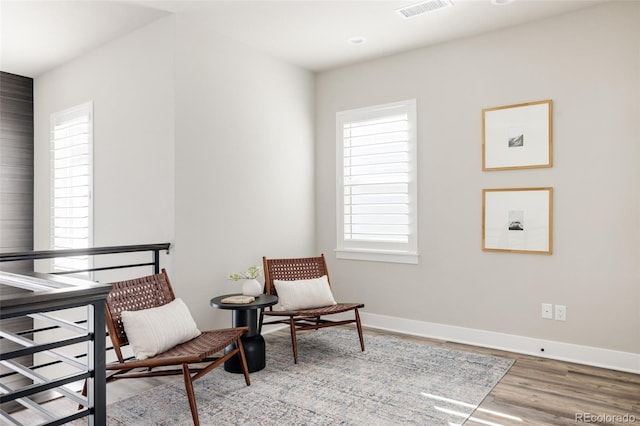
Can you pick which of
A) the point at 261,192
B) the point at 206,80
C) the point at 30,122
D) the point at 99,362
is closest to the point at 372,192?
the point at 261,192

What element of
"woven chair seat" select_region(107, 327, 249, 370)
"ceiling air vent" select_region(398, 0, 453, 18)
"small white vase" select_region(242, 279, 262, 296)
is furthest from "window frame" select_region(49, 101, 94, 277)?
"ceiling air vent" select_region(398, 0, 453, 18)

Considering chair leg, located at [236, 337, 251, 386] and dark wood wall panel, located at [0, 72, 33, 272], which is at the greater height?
dark wood wall panel, located at [0, 72, 33, 272]

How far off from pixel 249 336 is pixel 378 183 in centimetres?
203

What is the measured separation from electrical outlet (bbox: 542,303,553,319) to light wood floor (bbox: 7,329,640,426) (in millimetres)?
338

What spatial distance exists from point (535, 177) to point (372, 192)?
1521mm

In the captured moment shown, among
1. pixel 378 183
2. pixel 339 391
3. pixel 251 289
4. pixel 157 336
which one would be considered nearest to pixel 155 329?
pixel 157 336

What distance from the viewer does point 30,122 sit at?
205 inches

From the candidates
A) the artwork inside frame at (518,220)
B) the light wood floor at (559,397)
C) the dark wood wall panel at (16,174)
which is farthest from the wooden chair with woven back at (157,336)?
the dark wood wall panel at (16,174)

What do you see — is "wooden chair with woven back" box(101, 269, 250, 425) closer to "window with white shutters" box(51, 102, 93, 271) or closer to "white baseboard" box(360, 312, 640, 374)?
"window with white shutters" box(51, 102, 93, 271)

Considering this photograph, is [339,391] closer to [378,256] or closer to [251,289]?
[251,289]

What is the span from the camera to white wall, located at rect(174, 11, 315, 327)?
363cm

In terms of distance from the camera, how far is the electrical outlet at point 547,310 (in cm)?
359

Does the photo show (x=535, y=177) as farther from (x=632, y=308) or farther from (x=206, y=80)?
(x=206, y=80)

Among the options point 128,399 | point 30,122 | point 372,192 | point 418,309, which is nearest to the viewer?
point 128,399
